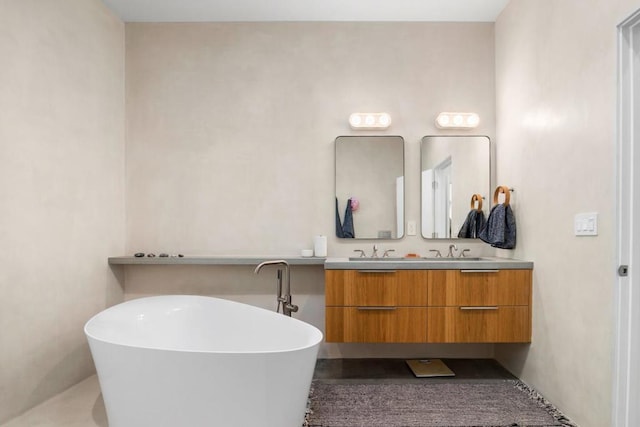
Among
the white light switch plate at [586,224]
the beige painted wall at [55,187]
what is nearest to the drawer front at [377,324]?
the white light switch plate at [586,224]

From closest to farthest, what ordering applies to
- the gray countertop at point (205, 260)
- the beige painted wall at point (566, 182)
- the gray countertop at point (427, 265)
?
1. the beige painted wall at point (566, 182)
2. the gray countertop at point (427, 265)
3. the gray countertop at point (205, 260)

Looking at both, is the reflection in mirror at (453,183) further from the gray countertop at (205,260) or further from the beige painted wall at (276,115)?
the gray countertop at (205,260)

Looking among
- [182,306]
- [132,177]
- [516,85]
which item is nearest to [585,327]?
[516,85]

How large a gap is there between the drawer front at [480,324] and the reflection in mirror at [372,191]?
0.77m

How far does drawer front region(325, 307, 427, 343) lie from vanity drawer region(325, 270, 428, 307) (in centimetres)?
4

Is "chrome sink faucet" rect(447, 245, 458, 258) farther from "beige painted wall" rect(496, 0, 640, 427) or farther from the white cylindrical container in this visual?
the white cylindrical container

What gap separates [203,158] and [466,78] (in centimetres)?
219

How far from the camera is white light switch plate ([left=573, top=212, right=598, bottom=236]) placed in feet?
6.40

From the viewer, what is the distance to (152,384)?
1705 millimetres

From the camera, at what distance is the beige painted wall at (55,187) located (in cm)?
219

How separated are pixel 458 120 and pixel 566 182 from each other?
1.13 metres

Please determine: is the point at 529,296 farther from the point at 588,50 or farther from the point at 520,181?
the point at 588,50

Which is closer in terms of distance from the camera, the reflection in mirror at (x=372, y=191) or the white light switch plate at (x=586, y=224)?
the white light switch plate at (x=586, y=224)

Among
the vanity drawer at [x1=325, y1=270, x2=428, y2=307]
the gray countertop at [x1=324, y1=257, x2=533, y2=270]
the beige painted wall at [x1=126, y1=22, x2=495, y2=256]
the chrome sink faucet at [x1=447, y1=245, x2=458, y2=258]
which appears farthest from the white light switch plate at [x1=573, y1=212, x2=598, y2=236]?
the beige painted wall at [x1=126, y1=22, x2=495, y2=256]
